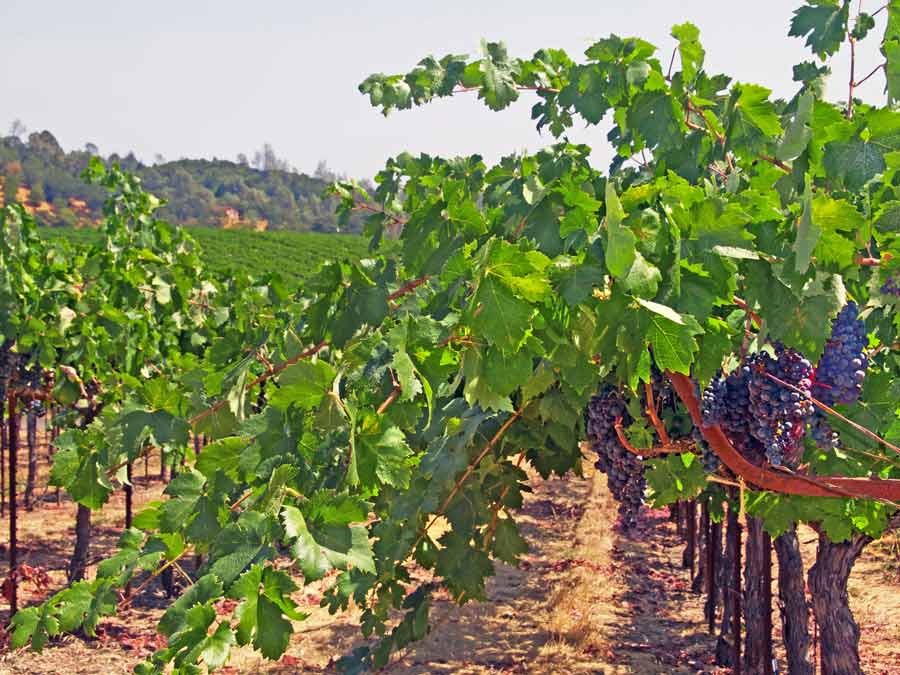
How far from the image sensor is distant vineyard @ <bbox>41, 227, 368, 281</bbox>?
45188 millimetres

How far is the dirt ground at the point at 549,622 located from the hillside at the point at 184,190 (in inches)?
2487

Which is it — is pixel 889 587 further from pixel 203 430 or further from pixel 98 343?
pixel 203 430

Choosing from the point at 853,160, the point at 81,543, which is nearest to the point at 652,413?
the point at 853,160

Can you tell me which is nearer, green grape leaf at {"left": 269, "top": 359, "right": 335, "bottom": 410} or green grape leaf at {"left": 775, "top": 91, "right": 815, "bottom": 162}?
green grape leaf at {"left": 269, "top": 359, "right": 335, "bottom": 410}

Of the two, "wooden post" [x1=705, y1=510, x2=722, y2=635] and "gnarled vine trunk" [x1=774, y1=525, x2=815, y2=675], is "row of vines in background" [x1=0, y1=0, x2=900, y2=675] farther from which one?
"wooden post" [x1=705, y1=510, x2=722, y2=635]

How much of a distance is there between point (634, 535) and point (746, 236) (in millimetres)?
9933

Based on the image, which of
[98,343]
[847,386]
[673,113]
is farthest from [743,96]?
[98,343]

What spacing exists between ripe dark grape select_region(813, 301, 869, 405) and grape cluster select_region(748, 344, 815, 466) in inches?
3.4

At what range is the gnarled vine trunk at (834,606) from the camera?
498cm

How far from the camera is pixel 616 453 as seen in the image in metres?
3.53

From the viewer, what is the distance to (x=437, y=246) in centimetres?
308

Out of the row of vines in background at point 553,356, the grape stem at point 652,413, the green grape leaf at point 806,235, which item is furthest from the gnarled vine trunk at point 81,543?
the green grape leaf at point 806,235

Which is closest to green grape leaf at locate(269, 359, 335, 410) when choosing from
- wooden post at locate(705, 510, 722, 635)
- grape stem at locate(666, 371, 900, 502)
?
grape stem at locate(666, 371, 900, 502)

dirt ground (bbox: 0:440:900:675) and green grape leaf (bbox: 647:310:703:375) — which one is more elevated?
green grape leaf (bbox: 647:310:703:375)
